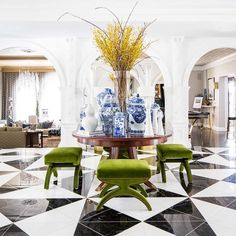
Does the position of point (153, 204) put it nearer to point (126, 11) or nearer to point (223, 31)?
point (126, 11)

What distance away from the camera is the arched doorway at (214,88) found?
10884 mm

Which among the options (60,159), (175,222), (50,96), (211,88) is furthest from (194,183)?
(50,96)

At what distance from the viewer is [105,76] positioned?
11797mm

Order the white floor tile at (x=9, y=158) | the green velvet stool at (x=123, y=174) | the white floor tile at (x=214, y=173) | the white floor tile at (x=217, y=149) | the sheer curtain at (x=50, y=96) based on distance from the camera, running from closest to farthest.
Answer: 1. the green velvet stool at (x=123, y=174)
2. the white floor tile at (x=214, y=173)
3. the white floor tile at (x=9, y=158)
4. the white floor tile at (x=217, y=149)
5. the sheer curtain at (x=50, y=96)

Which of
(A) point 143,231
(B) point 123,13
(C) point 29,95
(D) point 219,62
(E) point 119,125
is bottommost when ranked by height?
(A) point 143,231

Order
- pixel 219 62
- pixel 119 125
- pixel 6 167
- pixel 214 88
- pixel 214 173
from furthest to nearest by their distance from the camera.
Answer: pixel 214 88
pixel 219 62
pixel 6 167
pixel 214 173
pixel 119 125

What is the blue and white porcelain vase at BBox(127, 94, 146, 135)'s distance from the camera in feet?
10.5

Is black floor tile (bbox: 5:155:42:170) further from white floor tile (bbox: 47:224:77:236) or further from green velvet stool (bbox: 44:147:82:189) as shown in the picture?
white floor tile (bbox: 47:224:77:236)

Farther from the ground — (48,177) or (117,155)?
(117,155)

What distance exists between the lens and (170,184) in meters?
3.80

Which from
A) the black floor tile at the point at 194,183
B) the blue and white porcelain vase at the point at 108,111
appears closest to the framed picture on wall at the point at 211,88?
the black floor tile at the point at 194,183

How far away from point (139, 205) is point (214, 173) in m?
1.97

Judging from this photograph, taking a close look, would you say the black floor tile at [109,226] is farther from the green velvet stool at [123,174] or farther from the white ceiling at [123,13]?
the white ceiling at [123,13]

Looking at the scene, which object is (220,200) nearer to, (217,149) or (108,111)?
(108,111)
